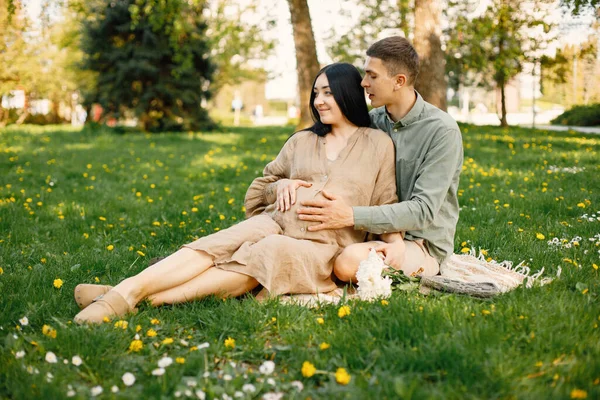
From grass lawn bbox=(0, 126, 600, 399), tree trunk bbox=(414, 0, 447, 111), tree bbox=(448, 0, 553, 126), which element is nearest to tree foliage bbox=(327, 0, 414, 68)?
tree bbox=(448, 0, 553, 126)

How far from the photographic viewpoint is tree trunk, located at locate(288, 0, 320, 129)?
13.2 meters

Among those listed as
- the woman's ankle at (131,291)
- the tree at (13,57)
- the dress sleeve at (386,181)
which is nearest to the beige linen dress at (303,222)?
the dress sleeve at (386,181)

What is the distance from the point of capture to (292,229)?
3.67m

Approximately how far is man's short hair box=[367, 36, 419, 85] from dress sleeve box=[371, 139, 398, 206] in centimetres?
51

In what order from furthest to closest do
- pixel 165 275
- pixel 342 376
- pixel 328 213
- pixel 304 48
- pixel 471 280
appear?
pixel 304 48 < pixel 471 280 < pixel 328 213 < pixel 165 275 < pixel 342 376

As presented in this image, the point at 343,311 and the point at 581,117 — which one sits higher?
the point at 581,117

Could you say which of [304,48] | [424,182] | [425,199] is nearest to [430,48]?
[304,48]

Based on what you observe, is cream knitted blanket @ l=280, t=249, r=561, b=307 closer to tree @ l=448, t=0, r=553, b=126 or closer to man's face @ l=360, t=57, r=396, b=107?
man's face @ l=360, t=57, r=396, b=107

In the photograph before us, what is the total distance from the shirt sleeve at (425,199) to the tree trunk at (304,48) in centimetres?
952

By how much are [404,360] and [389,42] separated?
218 centimetres

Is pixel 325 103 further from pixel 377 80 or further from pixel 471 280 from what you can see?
pixel 471 280

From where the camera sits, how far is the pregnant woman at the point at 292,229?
3.30 meters

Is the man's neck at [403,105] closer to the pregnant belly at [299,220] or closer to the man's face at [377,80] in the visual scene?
the man's face at [377,80]

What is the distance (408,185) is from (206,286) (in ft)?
5.16
